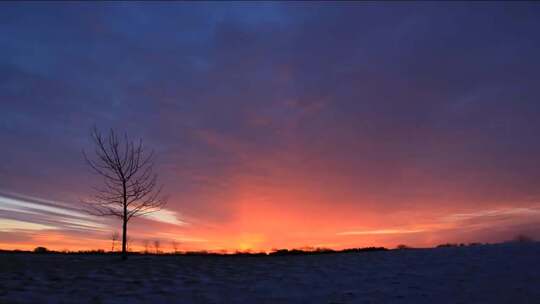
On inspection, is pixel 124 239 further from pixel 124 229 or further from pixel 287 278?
pixel 287 278

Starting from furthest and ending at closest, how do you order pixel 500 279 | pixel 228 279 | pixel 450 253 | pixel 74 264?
pixel 450 253 → pixel 74 264 → pixel 228 279 → pixel 500 279

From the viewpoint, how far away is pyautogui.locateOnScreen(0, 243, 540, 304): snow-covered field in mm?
13812

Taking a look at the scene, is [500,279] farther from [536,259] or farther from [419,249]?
[419,249]

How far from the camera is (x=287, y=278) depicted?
1692 cm

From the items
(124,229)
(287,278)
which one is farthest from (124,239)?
(287,278)

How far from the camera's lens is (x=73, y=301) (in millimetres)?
13023

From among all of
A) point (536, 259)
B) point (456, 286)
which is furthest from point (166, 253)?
point (536, 259)

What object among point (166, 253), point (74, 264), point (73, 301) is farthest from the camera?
point (166, 253)

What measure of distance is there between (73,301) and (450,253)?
1537cm

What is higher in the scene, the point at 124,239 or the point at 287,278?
the point at 124,239

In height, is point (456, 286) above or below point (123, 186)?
below

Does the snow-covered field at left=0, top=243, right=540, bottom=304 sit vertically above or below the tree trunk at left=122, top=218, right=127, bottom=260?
below

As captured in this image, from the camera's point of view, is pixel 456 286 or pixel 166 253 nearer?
pixel 456 286

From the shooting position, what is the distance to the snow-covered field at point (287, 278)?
13812mm
